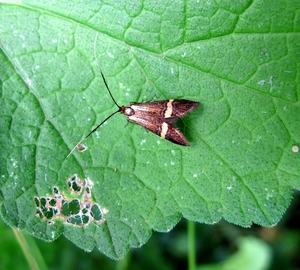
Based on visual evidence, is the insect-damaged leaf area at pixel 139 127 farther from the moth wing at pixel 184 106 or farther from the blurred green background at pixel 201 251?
the blurred green background at pixel 201 251

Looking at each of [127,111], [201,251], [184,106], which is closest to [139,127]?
[127,111]

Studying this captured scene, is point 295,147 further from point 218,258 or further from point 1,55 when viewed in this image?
point 218,258

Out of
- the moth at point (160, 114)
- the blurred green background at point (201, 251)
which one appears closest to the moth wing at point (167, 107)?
the moth at point (160, 114)

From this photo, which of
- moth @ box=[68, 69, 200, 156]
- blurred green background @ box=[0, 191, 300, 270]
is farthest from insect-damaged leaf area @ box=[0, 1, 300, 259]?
blurred green background @ box=[0, 191, 300, 270]

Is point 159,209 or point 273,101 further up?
point 273,101

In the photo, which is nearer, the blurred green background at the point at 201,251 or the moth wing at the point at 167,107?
the moth wing at the point at 167,107

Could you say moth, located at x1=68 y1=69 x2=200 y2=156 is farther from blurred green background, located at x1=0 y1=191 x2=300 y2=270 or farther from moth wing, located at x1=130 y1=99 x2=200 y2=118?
blurred green background, located at x1=0 y1=191 x2=300 y2=270

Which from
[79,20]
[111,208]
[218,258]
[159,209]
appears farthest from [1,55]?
[218,258]
